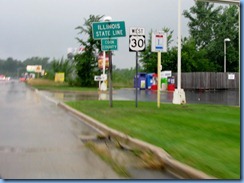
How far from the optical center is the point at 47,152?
25.0 ft

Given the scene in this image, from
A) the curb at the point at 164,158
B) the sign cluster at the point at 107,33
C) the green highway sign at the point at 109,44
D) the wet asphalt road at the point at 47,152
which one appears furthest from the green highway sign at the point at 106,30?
the curb at the point at 164,158

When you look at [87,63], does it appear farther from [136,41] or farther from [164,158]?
[164,158]

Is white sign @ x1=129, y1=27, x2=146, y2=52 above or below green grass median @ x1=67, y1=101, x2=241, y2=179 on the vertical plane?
above

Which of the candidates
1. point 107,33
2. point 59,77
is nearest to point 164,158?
point 107,33

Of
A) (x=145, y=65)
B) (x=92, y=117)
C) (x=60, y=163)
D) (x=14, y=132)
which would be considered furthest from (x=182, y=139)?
(x=145, y=65)

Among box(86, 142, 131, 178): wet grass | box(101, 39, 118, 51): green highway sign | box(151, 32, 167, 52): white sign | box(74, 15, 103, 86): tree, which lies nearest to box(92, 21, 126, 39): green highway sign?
box(101, 39, 118, 51): green highway sign

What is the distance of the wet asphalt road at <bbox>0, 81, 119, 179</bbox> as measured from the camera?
5.93 m

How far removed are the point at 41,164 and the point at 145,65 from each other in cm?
3719

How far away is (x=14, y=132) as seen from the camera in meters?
10.2

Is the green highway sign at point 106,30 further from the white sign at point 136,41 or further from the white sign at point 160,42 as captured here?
the white sign at point 160,42

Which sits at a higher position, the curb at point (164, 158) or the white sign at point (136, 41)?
the white sign at point (136, 41)

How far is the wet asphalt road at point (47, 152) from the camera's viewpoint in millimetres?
5934

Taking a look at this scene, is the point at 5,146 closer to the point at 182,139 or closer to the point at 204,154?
the point at 182,139

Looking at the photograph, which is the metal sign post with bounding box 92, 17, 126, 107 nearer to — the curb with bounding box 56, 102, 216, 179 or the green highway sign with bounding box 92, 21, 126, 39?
the green highway sign with bounding box 92, 21, 126, 39
